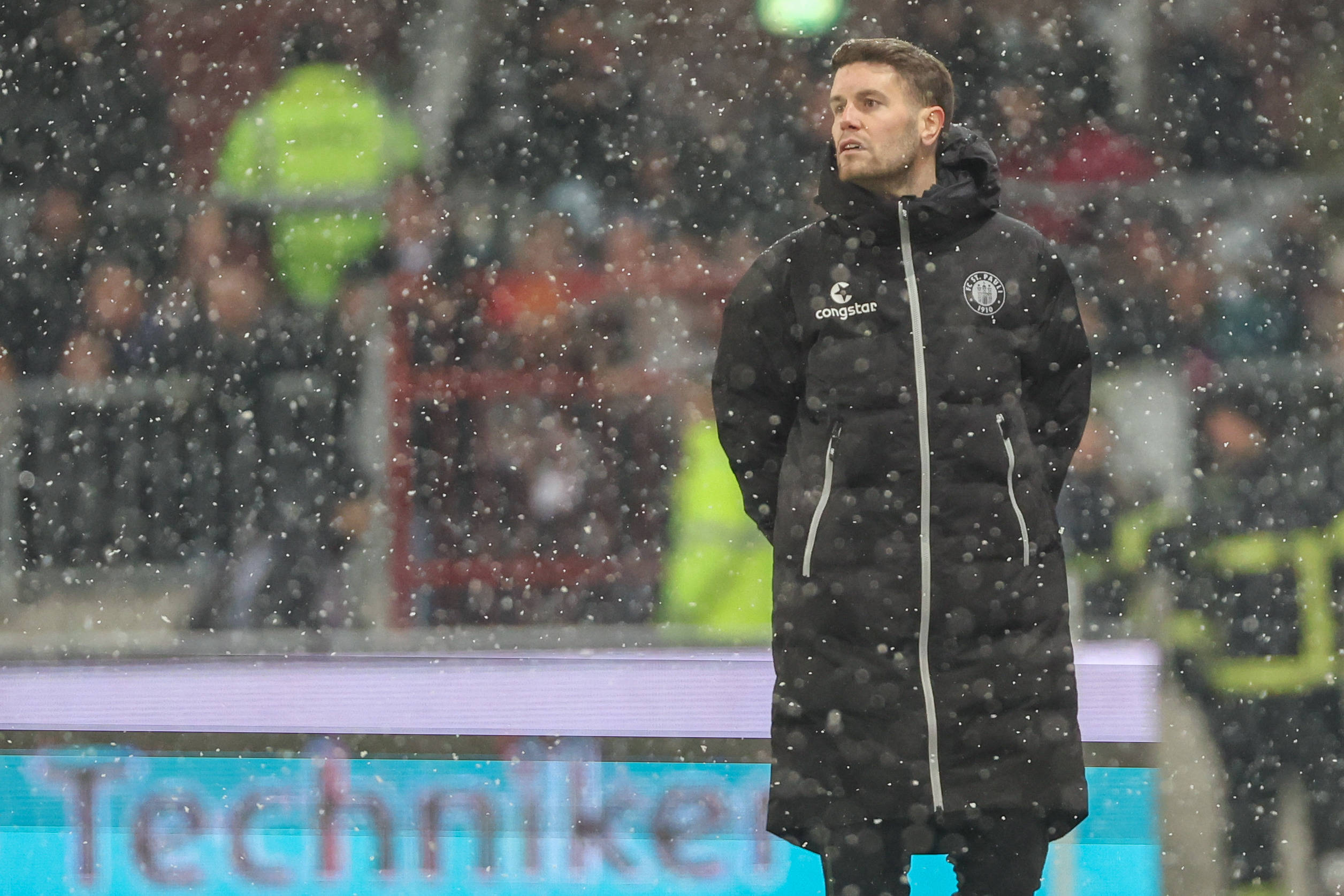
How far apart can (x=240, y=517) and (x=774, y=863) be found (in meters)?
1.50

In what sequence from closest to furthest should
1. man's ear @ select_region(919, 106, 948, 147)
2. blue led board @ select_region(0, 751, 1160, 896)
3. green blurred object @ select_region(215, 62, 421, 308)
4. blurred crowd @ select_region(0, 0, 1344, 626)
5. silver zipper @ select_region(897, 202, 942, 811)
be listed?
silver zipper @ select_region(897, 202, 942, 811), man's ear @ select_region(919, 106, 948, 147), blue led board @ select_region(0, 751, 1160, 896), blurred crowd @ select_region(0, 0, 1344, 626), green blurred object @ select_region(215, 62, 421, 308)

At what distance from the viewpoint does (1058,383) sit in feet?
7.80

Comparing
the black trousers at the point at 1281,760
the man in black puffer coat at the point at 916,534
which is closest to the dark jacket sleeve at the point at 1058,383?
the man in black puffer coat at the point at 916,534

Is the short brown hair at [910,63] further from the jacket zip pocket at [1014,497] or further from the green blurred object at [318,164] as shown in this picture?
the green blurred object at [318,164]

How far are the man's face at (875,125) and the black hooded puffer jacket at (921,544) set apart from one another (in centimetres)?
4

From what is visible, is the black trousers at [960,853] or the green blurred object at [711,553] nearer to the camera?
the black trousers at [960,853]

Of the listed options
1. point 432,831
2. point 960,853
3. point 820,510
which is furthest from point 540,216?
point 960,853

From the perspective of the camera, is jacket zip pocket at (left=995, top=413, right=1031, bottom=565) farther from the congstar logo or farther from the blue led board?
the blue led board

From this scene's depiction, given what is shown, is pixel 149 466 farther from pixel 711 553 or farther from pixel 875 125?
pixel 875 125

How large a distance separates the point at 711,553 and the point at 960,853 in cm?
149

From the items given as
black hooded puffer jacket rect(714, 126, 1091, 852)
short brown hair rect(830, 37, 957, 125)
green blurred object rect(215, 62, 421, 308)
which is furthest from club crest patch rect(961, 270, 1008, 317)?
green blurred object rect(215, 62, 421, 308)

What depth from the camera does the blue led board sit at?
11.2 ft

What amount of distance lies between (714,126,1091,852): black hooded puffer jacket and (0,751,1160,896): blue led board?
1240 mm

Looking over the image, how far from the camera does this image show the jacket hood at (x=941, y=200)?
2.20 m
